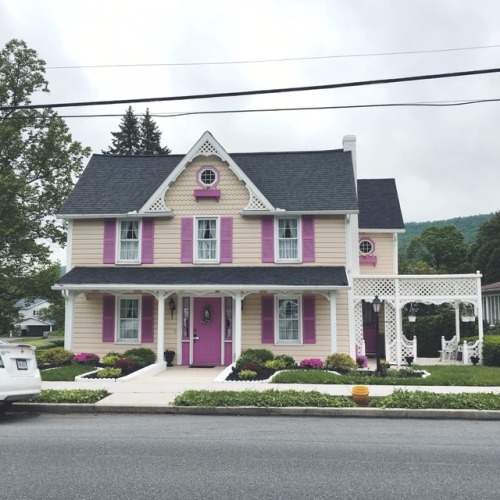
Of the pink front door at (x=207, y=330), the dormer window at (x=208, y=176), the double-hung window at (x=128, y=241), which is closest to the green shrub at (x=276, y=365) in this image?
the pink front door at (x=207, y=330)

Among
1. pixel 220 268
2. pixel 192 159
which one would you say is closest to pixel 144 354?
pixel 220 268

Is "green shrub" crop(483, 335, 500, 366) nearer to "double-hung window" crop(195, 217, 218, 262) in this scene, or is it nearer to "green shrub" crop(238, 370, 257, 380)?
"green shrub" crop(238, 370, 257, 380)

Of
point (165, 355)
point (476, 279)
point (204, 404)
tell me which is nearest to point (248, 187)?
point (165, 355)

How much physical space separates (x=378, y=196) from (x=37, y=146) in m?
Result: 16.0

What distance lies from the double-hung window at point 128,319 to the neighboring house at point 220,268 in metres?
0.04

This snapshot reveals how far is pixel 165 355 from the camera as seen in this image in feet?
62.7

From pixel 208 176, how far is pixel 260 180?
210cm

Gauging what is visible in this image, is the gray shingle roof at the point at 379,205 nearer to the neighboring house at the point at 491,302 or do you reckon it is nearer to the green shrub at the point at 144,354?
the green shrub at the point at 144,354

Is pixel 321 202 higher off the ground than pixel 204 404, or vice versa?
pixel 321 202

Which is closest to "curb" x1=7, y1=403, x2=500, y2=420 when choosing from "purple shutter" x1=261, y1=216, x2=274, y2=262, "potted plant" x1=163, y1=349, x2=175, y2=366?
"potted plant" x1=163, y1=349, x2=175, y2=366

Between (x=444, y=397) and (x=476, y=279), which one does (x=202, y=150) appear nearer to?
(x=476, y=279)

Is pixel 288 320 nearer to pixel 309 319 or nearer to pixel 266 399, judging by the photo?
pixel 309 319

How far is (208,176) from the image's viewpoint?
65.6 feet

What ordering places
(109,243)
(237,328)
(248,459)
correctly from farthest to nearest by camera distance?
(109,243)
(237,328)
(248,459)
